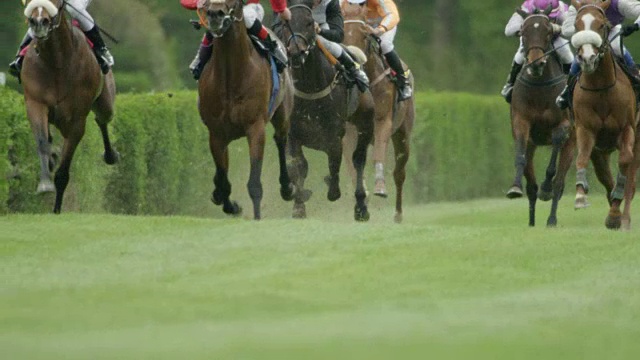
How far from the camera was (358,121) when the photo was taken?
1859cm

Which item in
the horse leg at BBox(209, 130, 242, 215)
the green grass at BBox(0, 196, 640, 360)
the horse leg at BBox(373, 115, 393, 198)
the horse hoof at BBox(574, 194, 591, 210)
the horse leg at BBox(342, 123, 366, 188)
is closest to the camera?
the green grass at BBox(0, 196, 640, 360)

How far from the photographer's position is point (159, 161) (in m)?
20.9

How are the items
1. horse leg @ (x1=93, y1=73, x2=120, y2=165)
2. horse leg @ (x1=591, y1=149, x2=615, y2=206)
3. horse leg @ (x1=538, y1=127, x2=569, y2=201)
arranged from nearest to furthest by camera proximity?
horse leg @ (x1=93, y1=73, x2=120, y2=165) → horse leg @ (x1=538, y1=127, x2=569, y2=201) → horse leg @ (x1=591, y1=149, x2=615, y2=206)

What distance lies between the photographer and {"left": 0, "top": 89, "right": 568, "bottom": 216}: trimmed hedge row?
1666 cm

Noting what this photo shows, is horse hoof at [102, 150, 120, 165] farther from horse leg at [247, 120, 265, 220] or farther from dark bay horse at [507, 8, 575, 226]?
dark bay horse at [507, 8, 575, 226]

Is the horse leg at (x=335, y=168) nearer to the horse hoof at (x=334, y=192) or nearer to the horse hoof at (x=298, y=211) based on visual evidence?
the horse hoof at (x=334, y=192)

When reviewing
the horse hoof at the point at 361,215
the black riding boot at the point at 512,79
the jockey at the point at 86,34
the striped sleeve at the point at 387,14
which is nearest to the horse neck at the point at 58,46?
the jockey at the point at 86,34

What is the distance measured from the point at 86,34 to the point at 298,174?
2.74m

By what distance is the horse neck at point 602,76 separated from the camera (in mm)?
16078

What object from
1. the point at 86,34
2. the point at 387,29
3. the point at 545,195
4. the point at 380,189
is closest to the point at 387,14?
the point at 387,29

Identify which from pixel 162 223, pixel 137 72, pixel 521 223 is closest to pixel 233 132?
pixel 162 223

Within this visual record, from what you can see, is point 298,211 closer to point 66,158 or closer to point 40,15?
point 66,158

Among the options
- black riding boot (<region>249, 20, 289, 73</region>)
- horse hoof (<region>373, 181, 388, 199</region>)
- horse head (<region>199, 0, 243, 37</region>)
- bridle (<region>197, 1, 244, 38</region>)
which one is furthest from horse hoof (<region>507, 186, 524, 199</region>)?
horse head (<region>199, 0, 243, 37</region>)

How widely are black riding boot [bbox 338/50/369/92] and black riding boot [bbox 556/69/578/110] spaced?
6.82 ft
